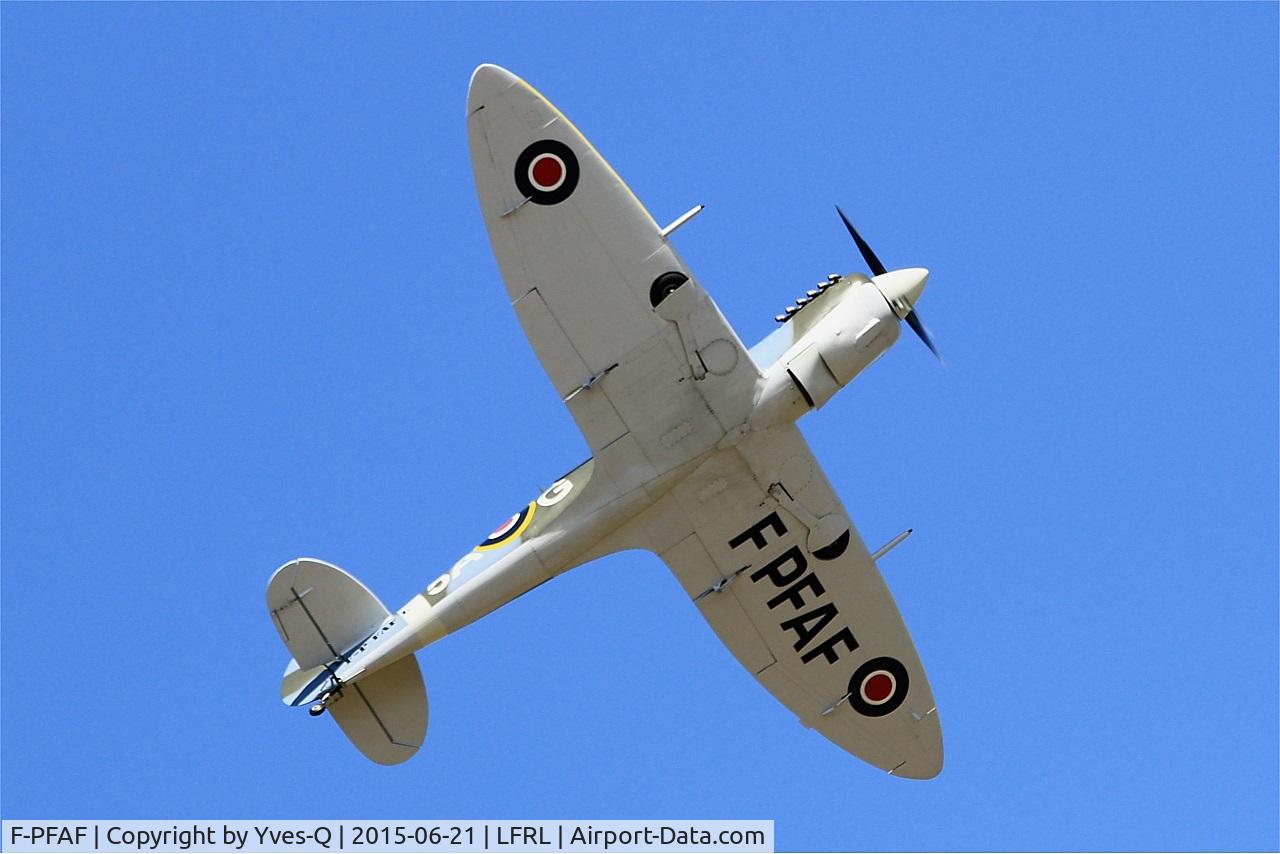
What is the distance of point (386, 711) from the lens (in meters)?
17.4

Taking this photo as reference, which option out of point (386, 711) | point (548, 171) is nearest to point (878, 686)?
point (386, 711)

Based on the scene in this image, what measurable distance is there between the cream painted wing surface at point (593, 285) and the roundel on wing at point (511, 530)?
1039 millimetres

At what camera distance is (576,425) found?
1652cm

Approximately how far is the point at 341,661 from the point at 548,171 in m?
4.43

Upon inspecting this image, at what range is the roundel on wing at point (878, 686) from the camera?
1795cm

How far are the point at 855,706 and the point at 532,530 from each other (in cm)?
343

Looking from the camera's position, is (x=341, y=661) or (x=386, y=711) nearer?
(x=341, y=661)

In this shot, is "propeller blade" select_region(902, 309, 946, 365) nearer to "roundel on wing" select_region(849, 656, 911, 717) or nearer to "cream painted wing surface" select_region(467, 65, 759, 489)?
"cream painted wing surface" select_region(467, 65, 759, 489)

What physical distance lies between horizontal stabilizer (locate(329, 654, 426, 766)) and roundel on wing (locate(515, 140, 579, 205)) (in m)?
4.15

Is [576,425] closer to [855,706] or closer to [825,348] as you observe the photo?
[825,348]

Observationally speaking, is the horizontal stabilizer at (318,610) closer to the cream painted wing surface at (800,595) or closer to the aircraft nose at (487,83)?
the cream painted wing surface at (800,595)

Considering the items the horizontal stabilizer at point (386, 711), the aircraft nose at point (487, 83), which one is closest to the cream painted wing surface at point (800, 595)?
the horizontal stabilizer at point (386, 711)

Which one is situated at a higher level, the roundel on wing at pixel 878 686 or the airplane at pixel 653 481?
the airplane at pixel 653 481

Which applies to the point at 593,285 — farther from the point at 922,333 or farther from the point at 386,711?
the point at 386,711
